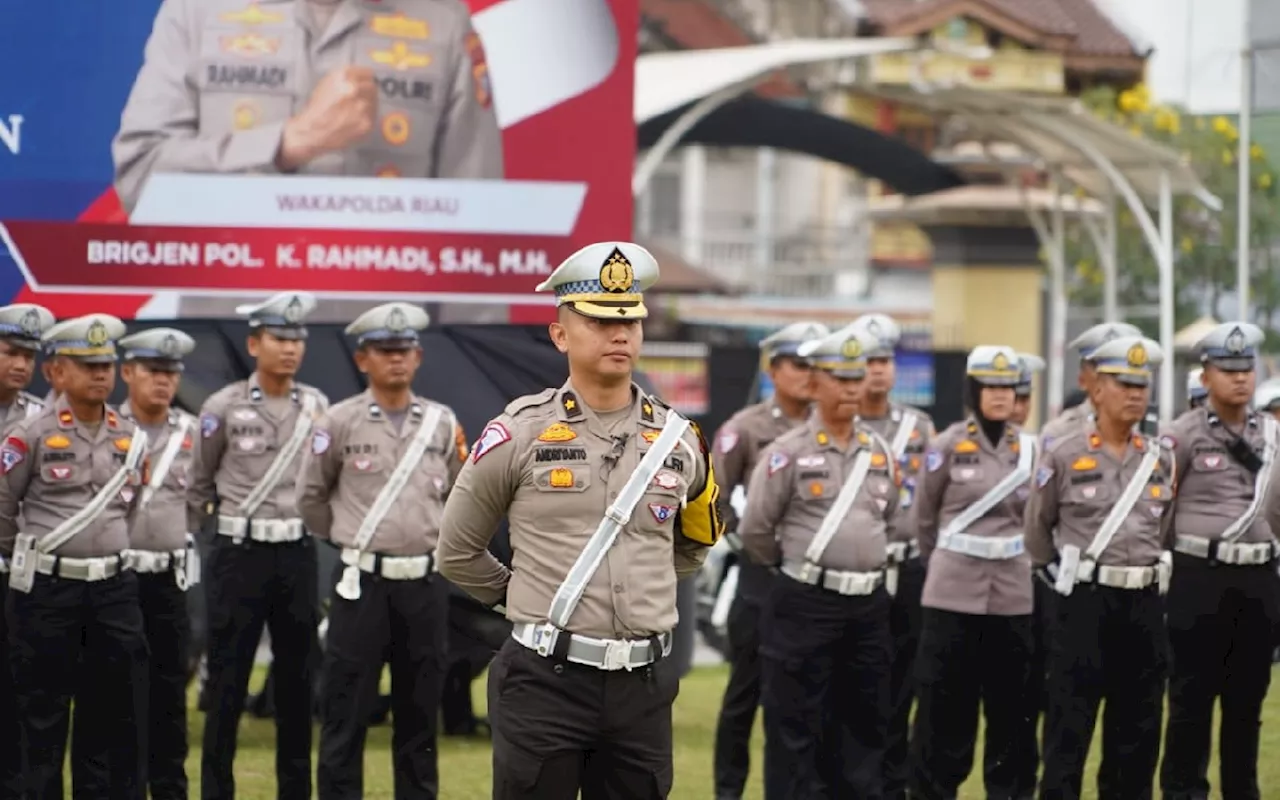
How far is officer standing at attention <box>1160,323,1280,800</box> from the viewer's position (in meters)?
10.8

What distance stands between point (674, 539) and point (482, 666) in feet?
22.9

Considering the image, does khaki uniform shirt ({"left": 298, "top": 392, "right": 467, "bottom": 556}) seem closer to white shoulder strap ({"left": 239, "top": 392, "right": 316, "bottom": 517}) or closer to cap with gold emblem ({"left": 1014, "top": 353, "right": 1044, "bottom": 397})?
white shoulder strap ({"left": 239, "top": 392, "right": 316, "bottom": 517})

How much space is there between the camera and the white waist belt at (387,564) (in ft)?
34.3

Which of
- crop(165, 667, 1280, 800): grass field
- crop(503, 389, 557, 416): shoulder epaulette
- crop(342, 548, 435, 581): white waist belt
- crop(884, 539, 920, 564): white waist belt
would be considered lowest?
crop(165, 667, 1280, 800): grass field

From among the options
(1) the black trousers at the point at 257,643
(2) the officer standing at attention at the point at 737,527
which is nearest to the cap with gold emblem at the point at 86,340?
(1) the black trousers at the point at 257,643

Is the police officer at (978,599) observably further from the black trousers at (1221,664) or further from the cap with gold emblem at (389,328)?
the cap with gold emblem at (389,328)

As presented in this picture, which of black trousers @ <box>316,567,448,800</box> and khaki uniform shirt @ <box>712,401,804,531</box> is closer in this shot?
black trousers @ <box>316,567,448,800</box>

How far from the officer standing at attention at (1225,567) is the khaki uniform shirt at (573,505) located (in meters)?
4.42

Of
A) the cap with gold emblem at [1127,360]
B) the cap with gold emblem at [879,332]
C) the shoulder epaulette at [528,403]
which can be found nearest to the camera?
the shoulder epaulette at [528,403]

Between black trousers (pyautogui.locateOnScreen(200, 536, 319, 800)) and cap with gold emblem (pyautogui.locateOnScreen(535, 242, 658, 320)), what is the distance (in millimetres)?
4559

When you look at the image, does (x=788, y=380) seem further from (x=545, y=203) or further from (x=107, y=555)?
(x=107, y=555)

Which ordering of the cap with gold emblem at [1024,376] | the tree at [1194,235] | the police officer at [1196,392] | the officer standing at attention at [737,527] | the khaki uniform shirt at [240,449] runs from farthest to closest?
the tree at [1194,235] < the police officer at [1196,392] < the officer standing at attention at [737,527] < the cap with gold emblem at [1024,376] < the khaki uniform shirt at [240,449]

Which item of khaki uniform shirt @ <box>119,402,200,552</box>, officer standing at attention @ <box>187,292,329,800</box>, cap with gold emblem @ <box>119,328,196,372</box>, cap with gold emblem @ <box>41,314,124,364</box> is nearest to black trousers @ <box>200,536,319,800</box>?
officer standing at attention @ <box>187,292,329,800</box>

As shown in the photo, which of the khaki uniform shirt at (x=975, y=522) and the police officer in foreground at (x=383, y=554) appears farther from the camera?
the khaki uniform shirt at (x=975, y=522)
